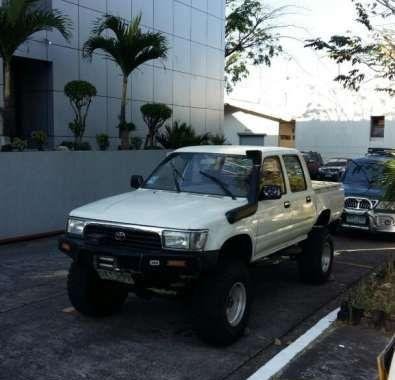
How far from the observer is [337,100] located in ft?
Answer: 114

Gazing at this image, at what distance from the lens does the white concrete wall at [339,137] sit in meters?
33.2

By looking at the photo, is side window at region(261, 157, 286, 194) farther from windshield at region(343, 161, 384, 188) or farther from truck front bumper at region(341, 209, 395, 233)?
windshield at region(343, 161, 384, 188)

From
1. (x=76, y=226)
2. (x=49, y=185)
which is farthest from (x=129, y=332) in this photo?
(x=49, y=185)

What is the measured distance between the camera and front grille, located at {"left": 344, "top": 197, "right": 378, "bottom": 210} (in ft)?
37.3

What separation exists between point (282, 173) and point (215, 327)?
2.45 metres

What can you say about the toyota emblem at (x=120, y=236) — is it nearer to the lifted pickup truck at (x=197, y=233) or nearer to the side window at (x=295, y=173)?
the lifted pickup truck at (x=197, y=233)

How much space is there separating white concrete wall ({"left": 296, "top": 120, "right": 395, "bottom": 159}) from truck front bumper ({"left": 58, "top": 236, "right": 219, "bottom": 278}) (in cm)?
2963

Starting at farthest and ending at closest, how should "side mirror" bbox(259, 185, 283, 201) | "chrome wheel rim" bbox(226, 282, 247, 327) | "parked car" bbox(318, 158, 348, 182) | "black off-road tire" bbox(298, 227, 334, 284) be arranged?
"parked car" bbox(318, 158, 348, 182) → "black off-road tire" bbox(298, 227, 334, 284) → "side mirror" bbox(259, 185, 283, 201) → "chrome wheel rim" bbox(226, 282, 247, 327)

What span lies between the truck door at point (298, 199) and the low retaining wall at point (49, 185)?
5.40 meters

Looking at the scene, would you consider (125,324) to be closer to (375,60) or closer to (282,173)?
(282,173)

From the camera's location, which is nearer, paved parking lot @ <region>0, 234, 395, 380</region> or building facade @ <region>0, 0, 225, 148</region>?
paved parking lot @ <region>0, 234, 395, 380</region>

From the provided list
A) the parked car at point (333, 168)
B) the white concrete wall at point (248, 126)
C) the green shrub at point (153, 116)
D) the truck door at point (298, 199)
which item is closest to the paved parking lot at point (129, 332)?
the truck door at point (298, 199)

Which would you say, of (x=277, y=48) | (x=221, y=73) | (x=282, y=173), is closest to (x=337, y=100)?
(x=277, y=48)

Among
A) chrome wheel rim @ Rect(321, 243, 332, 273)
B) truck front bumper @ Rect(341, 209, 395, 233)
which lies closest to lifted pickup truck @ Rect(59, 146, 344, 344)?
chrome wheel rim @ Rect(321, 243, 332, 273)
